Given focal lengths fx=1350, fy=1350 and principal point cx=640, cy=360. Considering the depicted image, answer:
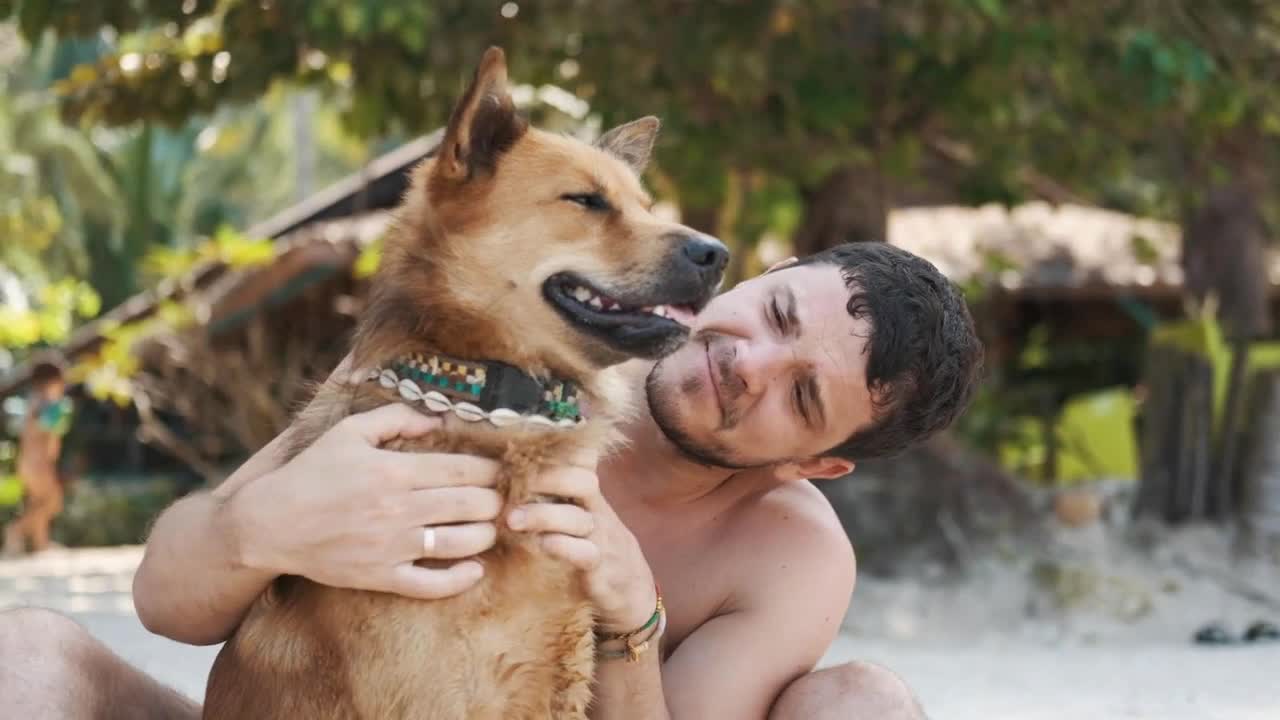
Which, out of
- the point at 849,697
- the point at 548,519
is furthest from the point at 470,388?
the point at 849,697

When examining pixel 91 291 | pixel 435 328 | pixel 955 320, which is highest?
pixel 435 328

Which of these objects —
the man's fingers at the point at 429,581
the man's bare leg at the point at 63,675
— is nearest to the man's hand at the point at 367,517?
the man's fingers at the point at 429,581

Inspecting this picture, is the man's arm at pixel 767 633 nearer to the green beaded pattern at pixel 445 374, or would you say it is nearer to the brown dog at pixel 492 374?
the brown dog at pixel 492 374

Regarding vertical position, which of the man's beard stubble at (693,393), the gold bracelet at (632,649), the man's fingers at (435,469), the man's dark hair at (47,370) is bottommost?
the man's dark hair at (47,370)

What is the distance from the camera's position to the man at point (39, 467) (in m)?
11.6

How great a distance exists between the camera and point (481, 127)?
95.1 inches

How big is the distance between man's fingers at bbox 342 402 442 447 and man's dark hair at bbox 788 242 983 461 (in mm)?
899

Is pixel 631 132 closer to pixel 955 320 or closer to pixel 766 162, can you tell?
pixel 955 320

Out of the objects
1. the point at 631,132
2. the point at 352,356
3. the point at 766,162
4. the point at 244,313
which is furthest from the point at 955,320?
the point at 244,313

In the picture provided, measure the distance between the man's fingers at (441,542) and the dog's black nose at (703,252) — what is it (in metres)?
0.62

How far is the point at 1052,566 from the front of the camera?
8273 millimetres

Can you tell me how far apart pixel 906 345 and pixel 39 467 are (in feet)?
35.1

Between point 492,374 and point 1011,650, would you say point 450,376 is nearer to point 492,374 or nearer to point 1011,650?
point 492,374

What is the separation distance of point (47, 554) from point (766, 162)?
25.4 ft
